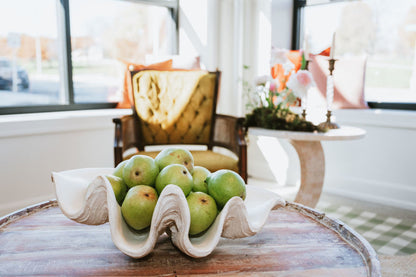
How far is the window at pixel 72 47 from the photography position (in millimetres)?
3016

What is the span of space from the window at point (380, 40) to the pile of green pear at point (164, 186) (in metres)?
2.74

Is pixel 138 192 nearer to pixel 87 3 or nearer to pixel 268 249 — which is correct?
pixel 268 249

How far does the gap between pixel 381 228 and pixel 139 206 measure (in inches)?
85.9

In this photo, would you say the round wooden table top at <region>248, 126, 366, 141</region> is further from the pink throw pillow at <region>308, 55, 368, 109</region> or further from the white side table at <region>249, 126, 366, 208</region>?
the pink throw pillow at <region>308, 55, 368, 109</region>

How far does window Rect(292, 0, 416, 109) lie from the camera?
126 inches

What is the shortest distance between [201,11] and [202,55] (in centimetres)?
40

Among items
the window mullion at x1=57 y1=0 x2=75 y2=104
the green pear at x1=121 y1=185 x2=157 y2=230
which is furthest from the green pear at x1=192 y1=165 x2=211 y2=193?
the window mullion at x1=57 y1=0 x2=75 y2=104

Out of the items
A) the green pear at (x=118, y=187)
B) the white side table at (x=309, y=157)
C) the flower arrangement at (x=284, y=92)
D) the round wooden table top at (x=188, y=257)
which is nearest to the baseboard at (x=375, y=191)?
the white side table at (x=309, y=157)

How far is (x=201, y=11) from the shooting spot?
375 centimetres

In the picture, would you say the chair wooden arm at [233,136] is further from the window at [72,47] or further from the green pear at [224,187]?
the green pear at [224,187]

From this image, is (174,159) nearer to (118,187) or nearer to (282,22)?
(118,187)

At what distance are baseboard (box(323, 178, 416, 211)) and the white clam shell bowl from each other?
8.02ft

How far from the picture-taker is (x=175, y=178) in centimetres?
90

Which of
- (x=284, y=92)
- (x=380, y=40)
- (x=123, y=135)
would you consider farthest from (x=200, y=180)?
(x=380, y=40)
